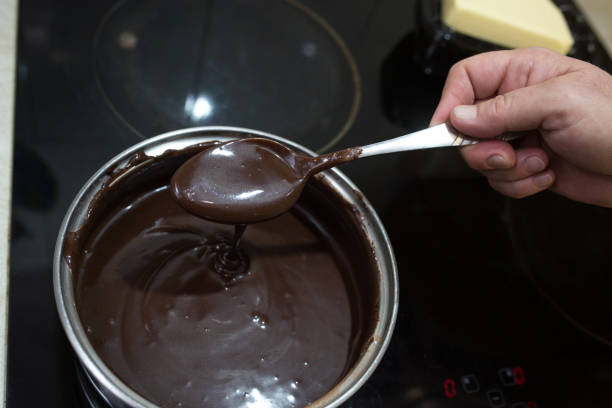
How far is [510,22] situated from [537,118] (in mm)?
624

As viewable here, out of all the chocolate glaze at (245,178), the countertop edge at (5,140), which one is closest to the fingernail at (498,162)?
the chocolate glaze at (245,178)

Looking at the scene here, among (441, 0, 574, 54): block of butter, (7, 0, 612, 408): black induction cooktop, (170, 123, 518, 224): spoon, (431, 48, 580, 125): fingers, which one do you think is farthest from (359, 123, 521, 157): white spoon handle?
(441, 0, 574, 54): block of butter

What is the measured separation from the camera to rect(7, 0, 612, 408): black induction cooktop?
4.29ft

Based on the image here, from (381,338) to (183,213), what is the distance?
0.62 meters

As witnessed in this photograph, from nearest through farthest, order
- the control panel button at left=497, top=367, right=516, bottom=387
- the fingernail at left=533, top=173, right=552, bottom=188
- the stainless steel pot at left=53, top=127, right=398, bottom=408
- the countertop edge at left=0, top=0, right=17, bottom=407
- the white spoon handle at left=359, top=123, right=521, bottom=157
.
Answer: the stainless steel pot at left=53, top=127, right=398, bottom=408 < the countertop edge at left=0, top=0, right=17, bottom=407 < the white spoon handle at left=359, top=123, right=521, bottom=157 < the control panel button at left=497, top=367, right=516, bottom=387 < the fingernail at left=533, top=173, right=552, bottom=188

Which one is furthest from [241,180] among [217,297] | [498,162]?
[498,162]

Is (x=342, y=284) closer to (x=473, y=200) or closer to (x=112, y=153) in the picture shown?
(x=473, y=200)

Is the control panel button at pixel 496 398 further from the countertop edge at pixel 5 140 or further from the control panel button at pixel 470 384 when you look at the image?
the countertop edge at pixel 5 140

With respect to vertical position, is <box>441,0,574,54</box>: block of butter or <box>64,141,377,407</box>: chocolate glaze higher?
<box>441,0,574,54</box>: block of butter

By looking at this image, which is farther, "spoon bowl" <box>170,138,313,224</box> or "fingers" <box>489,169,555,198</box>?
"fingers" <box>489,169,555,198</box>

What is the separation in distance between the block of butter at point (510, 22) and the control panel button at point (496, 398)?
3.66 feet

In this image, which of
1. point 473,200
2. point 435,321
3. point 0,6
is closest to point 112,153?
point 0,6

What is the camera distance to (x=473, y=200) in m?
1.69

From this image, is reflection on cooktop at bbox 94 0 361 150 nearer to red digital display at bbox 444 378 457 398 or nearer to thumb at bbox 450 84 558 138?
thumb at bbox 450 84 558 138
